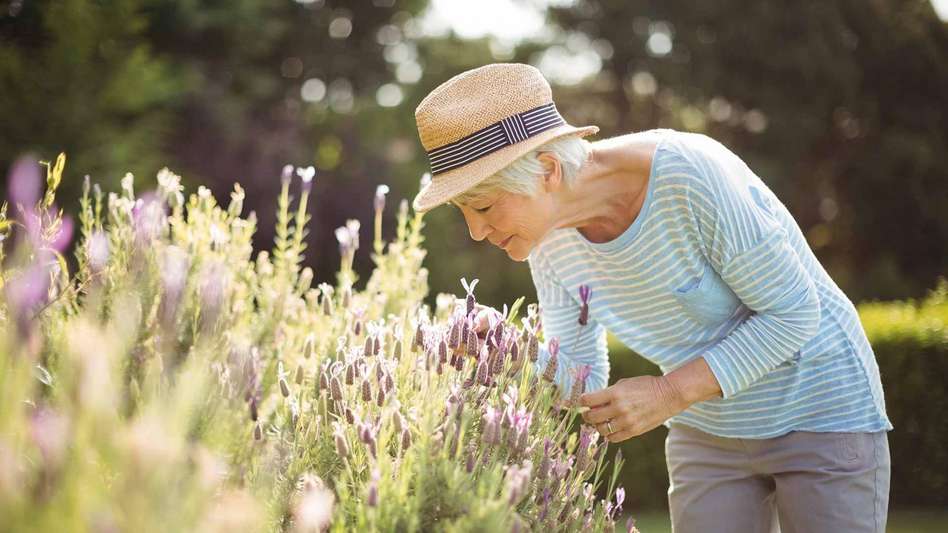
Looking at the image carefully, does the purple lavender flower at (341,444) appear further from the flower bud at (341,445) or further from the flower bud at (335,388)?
the flower bud at (335,388)

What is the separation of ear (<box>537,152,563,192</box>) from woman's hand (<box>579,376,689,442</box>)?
1.64ft

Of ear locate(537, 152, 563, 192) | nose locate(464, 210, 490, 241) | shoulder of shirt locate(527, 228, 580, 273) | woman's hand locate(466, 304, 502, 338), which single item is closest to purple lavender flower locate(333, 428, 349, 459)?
woman's hand locate(466, 304, 502, 338)

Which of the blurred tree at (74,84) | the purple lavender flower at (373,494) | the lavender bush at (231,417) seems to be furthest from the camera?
the blurred tree at (74,84)

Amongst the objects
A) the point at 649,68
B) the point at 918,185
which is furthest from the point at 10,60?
the point at 918,185

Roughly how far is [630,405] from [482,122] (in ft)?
2.42

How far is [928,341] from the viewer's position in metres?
5.97

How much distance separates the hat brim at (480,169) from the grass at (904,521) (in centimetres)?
418

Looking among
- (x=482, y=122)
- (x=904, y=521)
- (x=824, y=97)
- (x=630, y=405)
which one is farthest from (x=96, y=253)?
(x=824, y=97)

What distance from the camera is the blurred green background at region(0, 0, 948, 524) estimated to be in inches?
440

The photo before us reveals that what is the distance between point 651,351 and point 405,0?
1705 cm

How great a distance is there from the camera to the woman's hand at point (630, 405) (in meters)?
2.01

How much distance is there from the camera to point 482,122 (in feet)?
6.86

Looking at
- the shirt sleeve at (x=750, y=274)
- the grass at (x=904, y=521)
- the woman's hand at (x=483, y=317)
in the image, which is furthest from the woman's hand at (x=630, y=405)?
the grass at (x=904, y=521)

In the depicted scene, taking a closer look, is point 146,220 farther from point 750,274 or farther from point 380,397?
point 750,274
